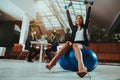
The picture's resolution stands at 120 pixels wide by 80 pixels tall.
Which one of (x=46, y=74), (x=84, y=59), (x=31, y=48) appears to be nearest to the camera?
(x=46, y=74)

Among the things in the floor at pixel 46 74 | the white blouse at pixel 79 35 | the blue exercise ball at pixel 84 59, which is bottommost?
the floor at pixel 46 74

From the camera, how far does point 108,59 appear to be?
9336 mm

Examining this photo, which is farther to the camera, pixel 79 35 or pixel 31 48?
pixel 31 48

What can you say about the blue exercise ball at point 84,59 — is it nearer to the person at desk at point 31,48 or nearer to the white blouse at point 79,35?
the white blouse at point 79,35

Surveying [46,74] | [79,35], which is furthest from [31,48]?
[46,74]

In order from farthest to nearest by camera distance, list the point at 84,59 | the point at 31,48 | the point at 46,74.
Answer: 1. the point at 31,48
2. the point at 84,59
3. the point at 46,74

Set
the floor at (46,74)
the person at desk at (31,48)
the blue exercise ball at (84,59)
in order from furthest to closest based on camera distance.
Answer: the person at desk at (31,48), the blue exercise ball at (84,59), the floor at (46,74)

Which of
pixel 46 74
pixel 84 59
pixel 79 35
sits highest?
pixel 79 35

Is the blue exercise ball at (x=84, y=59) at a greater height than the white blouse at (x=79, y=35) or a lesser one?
lesser

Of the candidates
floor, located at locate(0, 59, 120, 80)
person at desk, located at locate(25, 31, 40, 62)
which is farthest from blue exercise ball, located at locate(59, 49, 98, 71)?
person at desk, located at locate(25, 31, 40, 62)

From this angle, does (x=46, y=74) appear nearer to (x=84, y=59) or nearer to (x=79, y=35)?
(x=84, y=59)

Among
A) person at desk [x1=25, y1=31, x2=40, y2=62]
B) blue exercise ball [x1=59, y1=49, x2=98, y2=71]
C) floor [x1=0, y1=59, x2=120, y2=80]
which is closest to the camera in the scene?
floor [x1=0, y1=59, x2=120, y2=80]

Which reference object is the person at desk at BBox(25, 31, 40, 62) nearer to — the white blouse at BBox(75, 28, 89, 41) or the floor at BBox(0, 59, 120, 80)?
the floor at BBox(0, 59, 120, 80)

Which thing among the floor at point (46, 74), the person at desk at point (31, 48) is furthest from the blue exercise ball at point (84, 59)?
the person at desk at point (31, 48)
